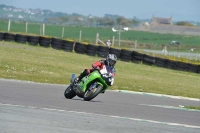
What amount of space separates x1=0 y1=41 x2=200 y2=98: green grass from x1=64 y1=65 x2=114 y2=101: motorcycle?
21.4ft

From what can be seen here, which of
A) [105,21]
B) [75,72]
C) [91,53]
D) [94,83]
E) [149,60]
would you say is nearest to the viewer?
[94,83]

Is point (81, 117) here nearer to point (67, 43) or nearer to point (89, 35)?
point (67, 43)

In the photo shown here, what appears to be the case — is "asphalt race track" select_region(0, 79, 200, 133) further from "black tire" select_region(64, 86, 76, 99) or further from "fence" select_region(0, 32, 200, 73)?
"fence" select_region(0, 32, 200, 73)

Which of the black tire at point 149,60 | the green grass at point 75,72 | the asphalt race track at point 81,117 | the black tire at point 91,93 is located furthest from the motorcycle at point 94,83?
the black tire at point 149,60

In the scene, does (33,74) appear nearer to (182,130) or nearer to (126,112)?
(126,112)

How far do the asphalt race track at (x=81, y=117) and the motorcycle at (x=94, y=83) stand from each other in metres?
0.37

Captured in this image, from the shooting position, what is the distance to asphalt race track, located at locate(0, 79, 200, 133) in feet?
30.7

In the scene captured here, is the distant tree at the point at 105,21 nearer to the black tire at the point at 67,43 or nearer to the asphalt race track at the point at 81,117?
the black tire at the point at 67,43

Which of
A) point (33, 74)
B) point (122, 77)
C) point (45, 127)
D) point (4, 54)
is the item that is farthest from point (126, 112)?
point (4, 54)

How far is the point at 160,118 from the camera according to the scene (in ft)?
41.7

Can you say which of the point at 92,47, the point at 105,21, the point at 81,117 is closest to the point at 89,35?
the point at 92,47

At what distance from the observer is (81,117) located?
432 inches

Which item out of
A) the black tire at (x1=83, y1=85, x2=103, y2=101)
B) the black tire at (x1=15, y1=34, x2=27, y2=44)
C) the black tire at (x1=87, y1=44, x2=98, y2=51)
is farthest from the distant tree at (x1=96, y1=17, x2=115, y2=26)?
the black tire at (x1=83, y1=85, x2=103, y2=101)

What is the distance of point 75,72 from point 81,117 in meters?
16.6
